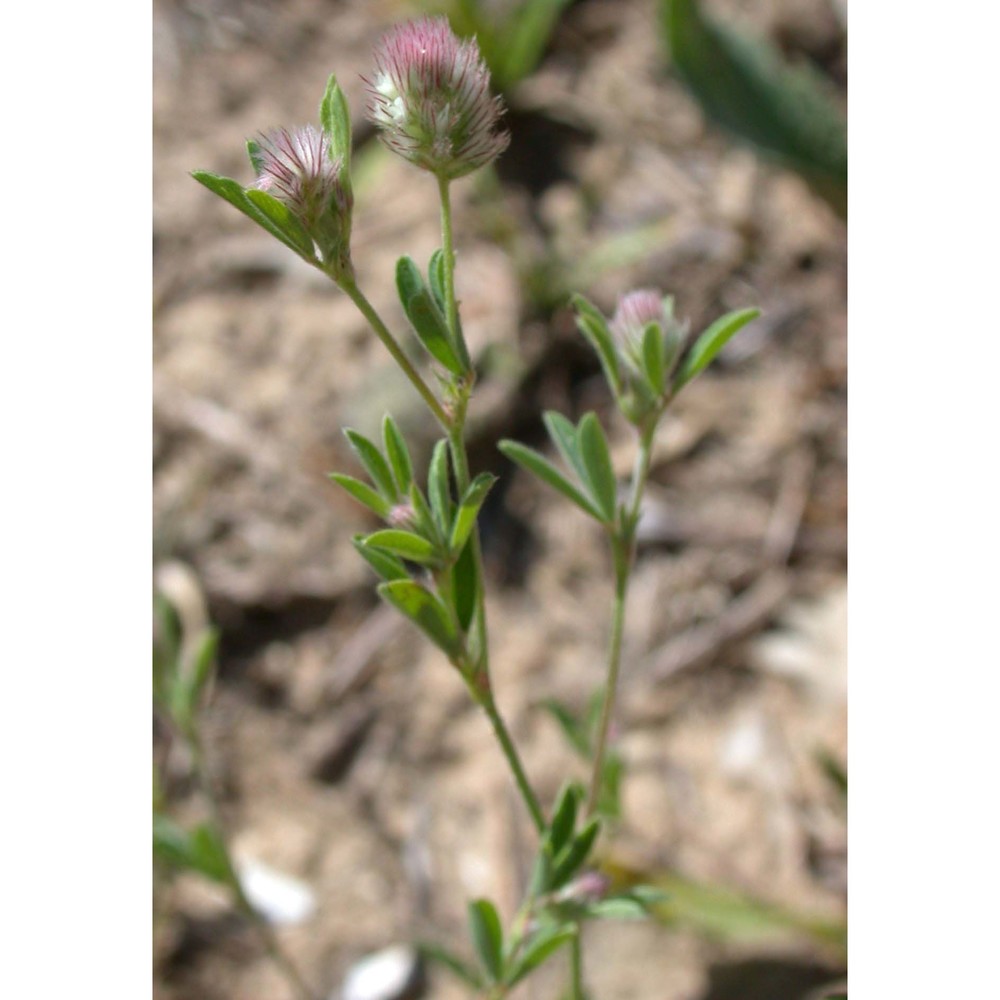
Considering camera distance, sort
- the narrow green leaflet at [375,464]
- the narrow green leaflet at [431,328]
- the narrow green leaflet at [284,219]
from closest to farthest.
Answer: the narrow green leaflet at [284,219]
the narrow green leaflet at [431,328]
the narrow green leaflet at [375,464]

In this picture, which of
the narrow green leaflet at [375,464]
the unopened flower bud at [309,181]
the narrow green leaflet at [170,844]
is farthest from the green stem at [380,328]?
the narrow green leaflet at [170,844]

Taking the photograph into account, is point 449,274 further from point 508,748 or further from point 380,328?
point 508,748

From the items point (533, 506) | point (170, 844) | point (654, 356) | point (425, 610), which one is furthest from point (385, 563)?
point (533, 506)

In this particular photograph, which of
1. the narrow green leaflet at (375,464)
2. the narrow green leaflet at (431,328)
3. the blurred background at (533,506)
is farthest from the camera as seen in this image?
the blurred background at (533,506)

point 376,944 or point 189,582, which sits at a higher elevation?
point 189,582

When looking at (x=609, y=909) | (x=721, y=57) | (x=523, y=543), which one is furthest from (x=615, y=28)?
(x=609, y=909)

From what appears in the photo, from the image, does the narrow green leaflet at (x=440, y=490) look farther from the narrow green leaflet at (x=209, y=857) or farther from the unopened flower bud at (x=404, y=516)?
the narrow green leaflet at (x=209, y=857)

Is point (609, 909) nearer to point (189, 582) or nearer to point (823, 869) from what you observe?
point (823, 869)
